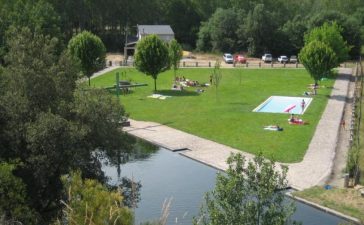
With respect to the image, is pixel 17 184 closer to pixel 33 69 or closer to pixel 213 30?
pixel 33 69

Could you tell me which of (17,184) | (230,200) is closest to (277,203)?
(230,200)

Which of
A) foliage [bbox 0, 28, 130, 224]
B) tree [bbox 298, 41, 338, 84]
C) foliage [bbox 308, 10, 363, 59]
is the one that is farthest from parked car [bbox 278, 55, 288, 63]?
foliage [bbox 0, 28, 130, 224]

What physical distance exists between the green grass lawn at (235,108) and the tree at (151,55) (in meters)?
2.06

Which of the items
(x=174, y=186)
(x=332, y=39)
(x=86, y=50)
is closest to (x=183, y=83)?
(x=86, y=50)

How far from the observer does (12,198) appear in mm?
15633

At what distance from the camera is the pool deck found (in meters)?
25.6

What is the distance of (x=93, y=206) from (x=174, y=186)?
45.2 feet

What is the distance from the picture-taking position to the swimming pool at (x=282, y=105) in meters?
39.6

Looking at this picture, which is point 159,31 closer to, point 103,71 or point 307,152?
point 103,71

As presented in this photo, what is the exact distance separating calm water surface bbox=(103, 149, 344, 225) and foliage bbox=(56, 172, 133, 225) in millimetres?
6974

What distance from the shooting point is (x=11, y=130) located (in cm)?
1772

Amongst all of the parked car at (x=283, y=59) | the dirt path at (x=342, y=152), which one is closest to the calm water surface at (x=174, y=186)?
the dirt path at (x=342, y=152)

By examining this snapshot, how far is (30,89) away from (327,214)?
11.9 meters

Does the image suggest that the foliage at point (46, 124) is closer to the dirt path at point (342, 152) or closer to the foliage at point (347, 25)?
the dirt path at point (342, 152)
